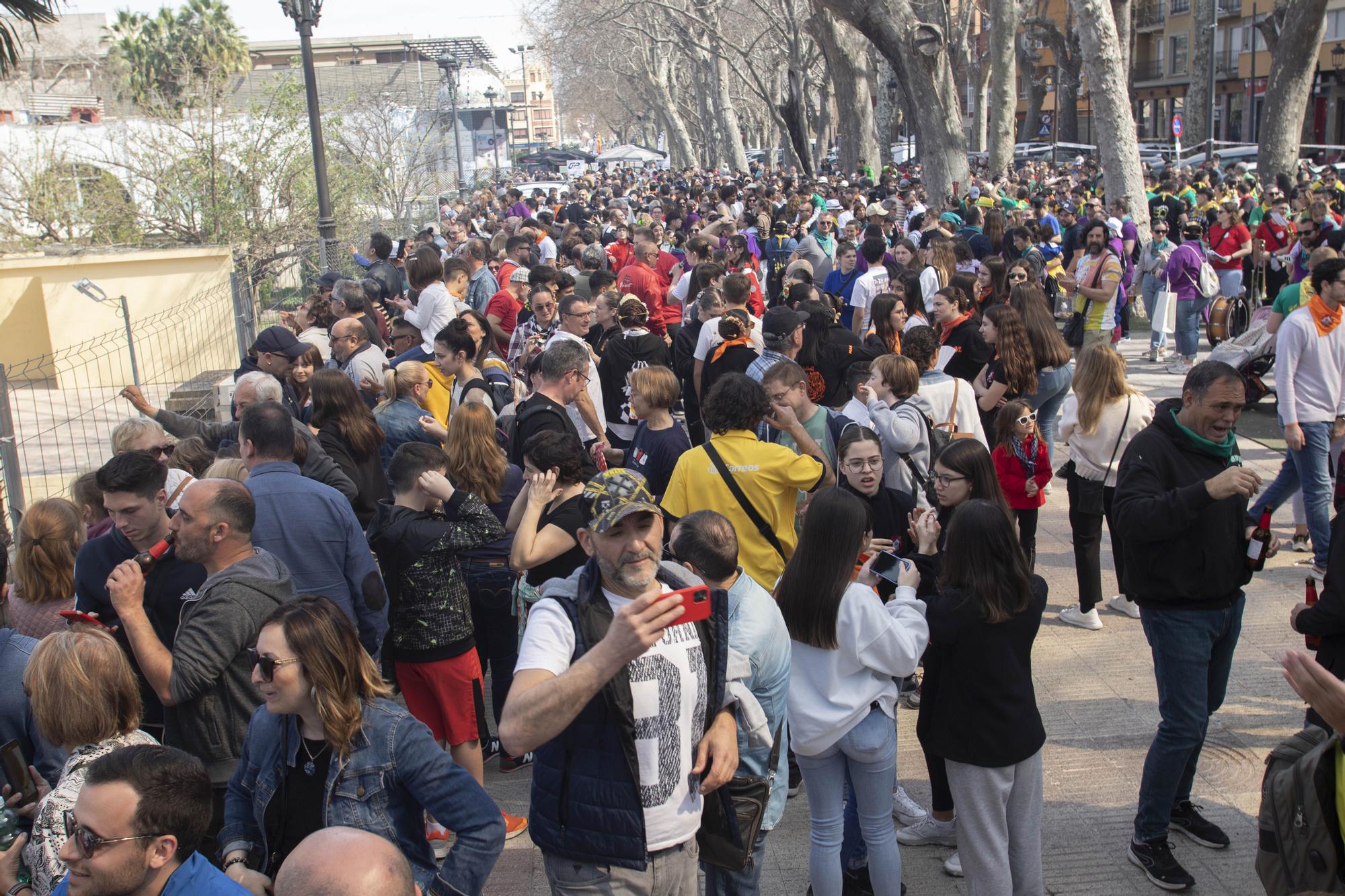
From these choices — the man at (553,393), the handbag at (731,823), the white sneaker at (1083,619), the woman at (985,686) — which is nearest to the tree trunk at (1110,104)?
the white sneaker at (1083,619)

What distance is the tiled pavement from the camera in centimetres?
419

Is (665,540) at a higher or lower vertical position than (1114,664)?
higher

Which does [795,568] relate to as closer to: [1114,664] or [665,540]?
[665,540]

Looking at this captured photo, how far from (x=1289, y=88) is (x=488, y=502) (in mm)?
25402

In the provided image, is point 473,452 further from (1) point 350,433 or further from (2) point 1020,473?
(2) point 1020,473

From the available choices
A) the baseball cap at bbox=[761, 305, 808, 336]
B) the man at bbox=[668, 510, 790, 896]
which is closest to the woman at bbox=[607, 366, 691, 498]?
the baseball cap at bbox=[761, 305, 808, 336]

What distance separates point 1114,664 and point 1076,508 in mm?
863

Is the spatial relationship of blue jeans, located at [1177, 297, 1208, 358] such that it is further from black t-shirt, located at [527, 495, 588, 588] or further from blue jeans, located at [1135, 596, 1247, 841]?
black t-shirt, located at [527, 495, 588, 588]

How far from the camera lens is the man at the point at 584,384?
665 centimetres

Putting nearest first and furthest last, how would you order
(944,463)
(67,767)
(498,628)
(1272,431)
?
(67,767) → (944,463) → (498,628) → (1272,431)

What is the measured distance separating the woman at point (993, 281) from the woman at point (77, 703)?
25.2 ft

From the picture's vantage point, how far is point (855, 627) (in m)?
3.48

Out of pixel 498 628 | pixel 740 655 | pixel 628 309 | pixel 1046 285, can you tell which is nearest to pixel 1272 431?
pixel 1046 285

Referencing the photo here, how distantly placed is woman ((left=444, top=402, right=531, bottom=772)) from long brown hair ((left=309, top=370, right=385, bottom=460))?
90cm
